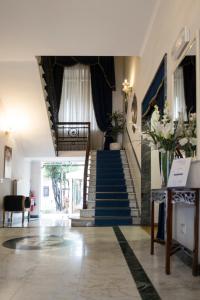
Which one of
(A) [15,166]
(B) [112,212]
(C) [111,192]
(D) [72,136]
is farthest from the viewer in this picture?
(D) [72,136]

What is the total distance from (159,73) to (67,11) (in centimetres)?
188

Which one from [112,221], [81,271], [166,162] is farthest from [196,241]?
[112,221]

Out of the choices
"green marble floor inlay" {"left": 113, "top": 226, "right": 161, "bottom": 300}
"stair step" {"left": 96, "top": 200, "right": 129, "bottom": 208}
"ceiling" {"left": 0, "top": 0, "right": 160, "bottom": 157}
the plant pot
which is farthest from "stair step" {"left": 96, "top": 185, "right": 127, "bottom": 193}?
"green marble floor inlay" {"left": 113, "top": 226, "right": 161, "bottom": 300}

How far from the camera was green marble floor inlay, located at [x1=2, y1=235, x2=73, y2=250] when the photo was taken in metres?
4.11

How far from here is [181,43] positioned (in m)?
3.71

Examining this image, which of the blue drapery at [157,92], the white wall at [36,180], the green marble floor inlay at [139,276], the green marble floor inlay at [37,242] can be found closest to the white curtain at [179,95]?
the blue drapery at [157,92]

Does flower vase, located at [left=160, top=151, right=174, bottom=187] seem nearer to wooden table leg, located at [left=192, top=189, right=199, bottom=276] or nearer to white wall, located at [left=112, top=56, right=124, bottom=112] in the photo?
wooden table leg, located at [left=192, top=189, right=199, bottom=276]

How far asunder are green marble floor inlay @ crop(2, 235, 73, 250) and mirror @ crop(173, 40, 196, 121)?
7.27 ft

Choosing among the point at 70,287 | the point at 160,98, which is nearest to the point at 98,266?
the point at 70,287

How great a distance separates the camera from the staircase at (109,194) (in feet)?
23.7

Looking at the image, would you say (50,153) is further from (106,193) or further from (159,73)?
(159,73)

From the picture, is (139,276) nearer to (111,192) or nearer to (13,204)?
(111,192)

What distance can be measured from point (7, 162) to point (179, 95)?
21.3 ft

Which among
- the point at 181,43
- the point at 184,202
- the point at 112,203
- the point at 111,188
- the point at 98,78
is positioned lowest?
the point at 112,203
